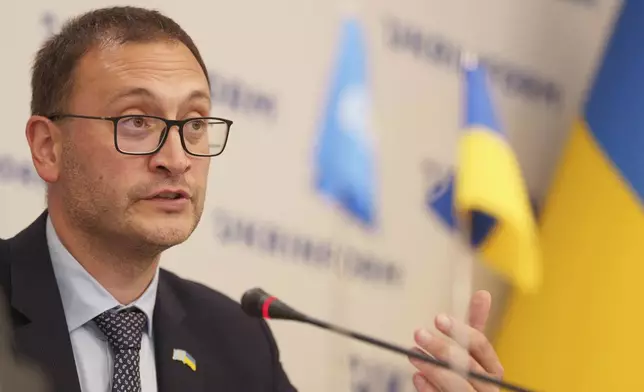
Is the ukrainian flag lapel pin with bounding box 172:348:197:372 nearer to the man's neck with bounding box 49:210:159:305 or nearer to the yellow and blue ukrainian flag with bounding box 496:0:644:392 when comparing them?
the man's neck with bounding box 49:210:159:305

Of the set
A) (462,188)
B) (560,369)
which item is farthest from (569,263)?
(462,188)

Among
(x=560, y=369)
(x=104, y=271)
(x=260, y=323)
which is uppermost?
(x=104, y=271)

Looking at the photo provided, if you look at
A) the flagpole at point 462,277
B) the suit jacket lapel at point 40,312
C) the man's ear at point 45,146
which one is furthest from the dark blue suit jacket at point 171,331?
the flagpole at point 462,277

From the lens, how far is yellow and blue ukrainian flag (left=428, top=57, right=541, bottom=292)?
2.04m

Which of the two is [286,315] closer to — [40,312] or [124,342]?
[124,342]

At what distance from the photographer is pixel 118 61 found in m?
1.83

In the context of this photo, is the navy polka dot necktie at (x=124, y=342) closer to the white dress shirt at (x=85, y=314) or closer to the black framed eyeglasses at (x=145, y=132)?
the white dress shirt at (x=85, y=314)

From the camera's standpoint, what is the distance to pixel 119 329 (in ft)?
5.98

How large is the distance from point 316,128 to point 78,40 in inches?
47.8

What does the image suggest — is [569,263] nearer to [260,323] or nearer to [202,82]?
[260,323]

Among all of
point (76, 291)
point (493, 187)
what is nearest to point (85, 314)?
point (76, 291)

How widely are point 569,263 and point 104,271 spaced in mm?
1839

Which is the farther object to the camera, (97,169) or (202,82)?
(202,82)

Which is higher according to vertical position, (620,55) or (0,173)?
(620,55)
